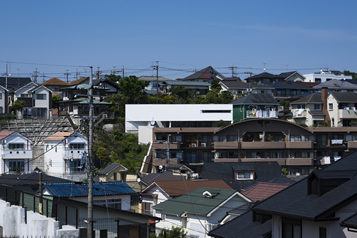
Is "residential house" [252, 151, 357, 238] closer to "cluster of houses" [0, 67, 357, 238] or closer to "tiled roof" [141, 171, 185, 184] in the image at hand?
"cluster of houses" [0, 67, 357, 238]

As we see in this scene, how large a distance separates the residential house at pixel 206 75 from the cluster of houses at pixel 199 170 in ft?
3.42

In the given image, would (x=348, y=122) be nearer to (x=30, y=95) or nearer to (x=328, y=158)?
(x=328, y=158)

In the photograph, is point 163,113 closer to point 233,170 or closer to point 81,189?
point 233,170

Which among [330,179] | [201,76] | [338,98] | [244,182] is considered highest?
[201,76]

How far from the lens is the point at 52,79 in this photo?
74375 millimetres

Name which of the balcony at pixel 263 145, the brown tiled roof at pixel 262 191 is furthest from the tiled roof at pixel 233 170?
the brown tiled roof at pixel 262 191

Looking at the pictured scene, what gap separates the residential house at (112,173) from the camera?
1495 inches

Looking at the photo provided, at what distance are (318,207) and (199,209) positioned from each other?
14376 millimetres

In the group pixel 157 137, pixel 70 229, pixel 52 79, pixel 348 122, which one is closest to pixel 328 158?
pixel 348 122

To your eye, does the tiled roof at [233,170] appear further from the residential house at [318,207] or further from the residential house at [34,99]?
the residential house at [318,207]

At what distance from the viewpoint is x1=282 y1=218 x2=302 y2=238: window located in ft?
33.1

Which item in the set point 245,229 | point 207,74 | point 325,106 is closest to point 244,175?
point 325,106

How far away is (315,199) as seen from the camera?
10.1m

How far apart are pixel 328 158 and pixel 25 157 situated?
34389 mm
